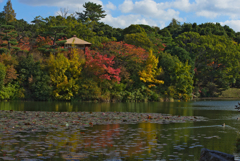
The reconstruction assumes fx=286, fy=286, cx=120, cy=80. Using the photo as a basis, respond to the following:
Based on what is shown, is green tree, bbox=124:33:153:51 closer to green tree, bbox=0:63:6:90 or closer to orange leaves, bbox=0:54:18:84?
orange leaves, bbox=0:54:18:84

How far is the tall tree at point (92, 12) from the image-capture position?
68312 millimetres

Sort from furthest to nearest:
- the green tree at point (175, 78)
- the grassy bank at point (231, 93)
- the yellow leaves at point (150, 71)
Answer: the grassy bank at point (231, 93)
the green tree at point (175, 78)
the yellow leaves at point (150, 71)

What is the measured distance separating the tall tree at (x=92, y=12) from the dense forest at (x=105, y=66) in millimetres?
14905

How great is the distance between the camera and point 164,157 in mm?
8031

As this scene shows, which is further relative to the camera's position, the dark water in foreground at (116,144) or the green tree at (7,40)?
the green tree at (7,40)

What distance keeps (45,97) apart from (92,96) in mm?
6240

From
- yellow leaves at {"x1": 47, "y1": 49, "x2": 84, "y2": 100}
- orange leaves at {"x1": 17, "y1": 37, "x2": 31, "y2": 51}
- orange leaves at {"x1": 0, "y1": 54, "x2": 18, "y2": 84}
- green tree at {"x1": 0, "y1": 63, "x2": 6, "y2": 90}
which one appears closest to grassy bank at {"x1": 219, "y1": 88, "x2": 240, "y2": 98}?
yellow leaves at {"x1": 47, "y1": 49, "x2": 84, "y2": 100}

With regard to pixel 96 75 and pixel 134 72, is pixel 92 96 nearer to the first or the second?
pixel 96 75

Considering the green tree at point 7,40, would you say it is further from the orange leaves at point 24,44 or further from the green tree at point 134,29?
the green tree at point 134,29

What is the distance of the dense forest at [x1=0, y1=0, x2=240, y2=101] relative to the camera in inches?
1512

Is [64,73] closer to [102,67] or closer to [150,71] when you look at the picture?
[102,67]

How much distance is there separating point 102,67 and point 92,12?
33945 mm

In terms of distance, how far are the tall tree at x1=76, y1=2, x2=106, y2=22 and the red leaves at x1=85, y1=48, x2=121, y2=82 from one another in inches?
1180

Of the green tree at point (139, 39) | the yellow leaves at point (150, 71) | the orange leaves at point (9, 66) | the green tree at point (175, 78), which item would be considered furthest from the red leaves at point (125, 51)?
the orange leaves at point (9, 66)
